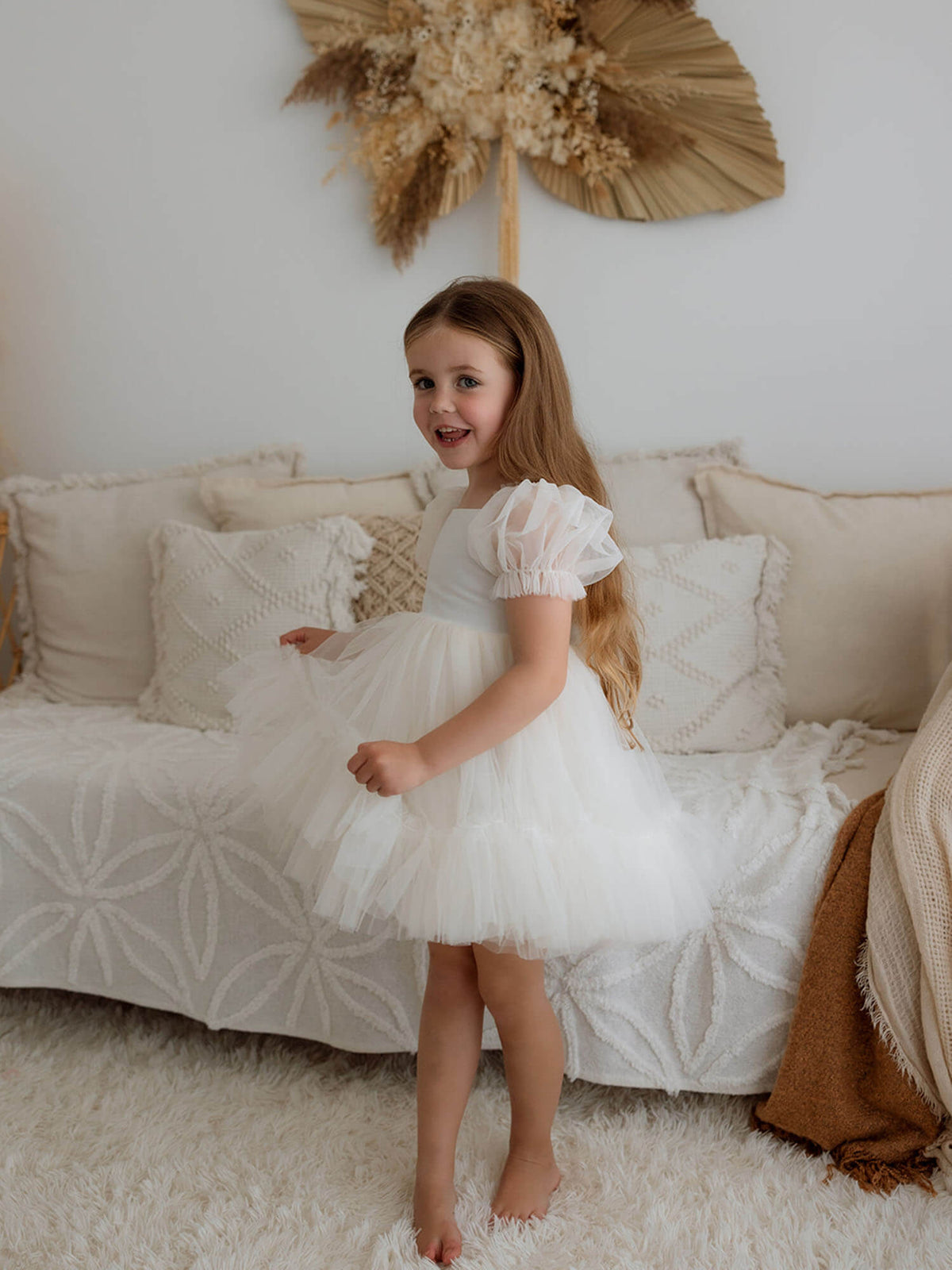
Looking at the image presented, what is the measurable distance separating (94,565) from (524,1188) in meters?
1.37

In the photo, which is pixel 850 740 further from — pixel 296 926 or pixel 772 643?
pixel 296 926

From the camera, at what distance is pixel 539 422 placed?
3.55 feet

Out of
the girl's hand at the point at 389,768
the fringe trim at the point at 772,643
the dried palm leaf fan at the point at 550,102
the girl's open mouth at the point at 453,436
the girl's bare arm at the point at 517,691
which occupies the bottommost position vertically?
the fringe trim at the point at 772,643

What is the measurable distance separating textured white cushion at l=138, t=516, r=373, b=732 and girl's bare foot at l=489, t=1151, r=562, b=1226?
0.84 metres

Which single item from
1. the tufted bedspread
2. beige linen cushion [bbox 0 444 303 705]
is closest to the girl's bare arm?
the tufted bedspread

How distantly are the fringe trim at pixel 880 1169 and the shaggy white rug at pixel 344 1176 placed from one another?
0.5 inches

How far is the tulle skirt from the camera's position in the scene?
3.19ft

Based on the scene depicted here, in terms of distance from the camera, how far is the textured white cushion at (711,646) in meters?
1.59

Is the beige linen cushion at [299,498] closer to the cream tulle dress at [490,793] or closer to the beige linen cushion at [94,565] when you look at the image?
the beige linen cushion at [94,565]

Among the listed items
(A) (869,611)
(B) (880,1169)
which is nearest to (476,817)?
(B) (880,1169)

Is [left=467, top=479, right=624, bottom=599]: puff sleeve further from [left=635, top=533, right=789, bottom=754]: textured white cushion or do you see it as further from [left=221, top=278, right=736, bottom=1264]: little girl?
[left=635, top=533, right=789, bottom=754]: textured white cushion

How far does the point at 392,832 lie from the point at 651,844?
0.27 m

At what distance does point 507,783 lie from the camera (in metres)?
1.00

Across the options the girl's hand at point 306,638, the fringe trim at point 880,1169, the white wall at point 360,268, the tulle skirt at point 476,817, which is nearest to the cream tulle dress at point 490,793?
the tulle skirt at point 476,817
